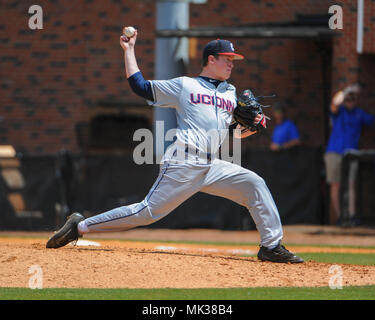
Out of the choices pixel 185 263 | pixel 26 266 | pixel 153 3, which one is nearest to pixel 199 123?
pixel 185 263

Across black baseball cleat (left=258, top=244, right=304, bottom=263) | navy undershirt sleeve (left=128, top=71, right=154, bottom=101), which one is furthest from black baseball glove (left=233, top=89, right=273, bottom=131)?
black baseball cleat (left=258, top=244, right=304, bottom=263)

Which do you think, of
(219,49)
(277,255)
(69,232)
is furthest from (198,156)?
(69,232)

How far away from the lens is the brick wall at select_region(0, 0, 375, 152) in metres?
16.2

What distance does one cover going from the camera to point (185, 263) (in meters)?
7.55

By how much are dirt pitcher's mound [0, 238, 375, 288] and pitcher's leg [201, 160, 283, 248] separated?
0.33m

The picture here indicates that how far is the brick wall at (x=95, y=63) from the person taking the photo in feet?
53.2

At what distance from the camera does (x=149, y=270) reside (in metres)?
7.27

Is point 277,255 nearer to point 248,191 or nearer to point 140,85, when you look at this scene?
point 248,191

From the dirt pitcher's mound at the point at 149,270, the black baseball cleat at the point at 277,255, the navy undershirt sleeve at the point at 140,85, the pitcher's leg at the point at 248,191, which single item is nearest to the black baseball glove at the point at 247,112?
the pitcher's leg at the point at 248,191

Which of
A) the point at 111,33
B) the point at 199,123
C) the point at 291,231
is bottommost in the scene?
the point at 291,231

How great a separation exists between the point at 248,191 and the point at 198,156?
23.3 inches

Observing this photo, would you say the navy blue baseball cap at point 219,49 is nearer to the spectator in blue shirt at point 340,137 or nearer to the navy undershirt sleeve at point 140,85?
the navy undershirt sleeve at point 140,85
